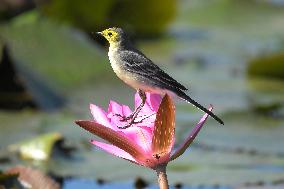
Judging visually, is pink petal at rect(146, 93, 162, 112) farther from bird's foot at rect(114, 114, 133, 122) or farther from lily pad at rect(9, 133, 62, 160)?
lily pad at rect(9, 133, 62, 160)

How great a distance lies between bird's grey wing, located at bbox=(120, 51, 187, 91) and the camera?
1.71 metres

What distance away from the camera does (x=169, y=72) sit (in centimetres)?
504

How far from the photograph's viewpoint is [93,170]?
315 centimetres

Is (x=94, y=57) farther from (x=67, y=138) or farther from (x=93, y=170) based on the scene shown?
(x=93, y=170)

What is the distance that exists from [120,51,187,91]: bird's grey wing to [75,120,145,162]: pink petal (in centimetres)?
13

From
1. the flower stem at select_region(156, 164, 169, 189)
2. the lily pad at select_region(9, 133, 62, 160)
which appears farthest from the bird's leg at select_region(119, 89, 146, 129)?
the lily pad at select_region(9, 133, 62, 160)

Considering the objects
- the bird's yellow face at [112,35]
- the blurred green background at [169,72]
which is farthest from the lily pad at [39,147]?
the bird's yellow face at [112,35]

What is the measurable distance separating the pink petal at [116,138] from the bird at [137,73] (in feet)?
0.11

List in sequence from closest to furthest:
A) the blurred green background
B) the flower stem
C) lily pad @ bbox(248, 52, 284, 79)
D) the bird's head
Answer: the flower stem → the bird's head → the blurred green background → lily pad @ bbox(248, 52, 284, 79)

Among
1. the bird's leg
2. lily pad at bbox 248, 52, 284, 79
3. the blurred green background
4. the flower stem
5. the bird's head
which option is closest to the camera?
the flower stem

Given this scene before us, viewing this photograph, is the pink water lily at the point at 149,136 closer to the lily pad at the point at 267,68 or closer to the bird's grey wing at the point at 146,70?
the bird's grey wing at the point at 146,70

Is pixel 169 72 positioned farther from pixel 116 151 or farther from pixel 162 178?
pixel 162 178

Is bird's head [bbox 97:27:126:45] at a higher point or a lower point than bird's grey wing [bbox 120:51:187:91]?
higher

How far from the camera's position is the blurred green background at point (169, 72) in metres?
3.22
